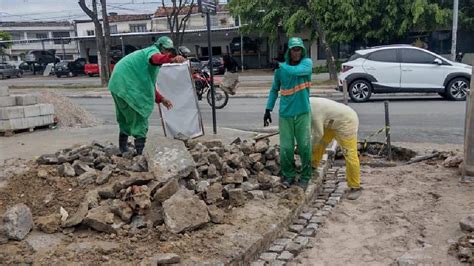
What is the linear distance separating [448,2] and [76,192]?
26816 millimetres

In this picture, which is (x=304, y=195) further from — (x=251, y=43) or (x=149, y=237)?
(x=251, y=43)

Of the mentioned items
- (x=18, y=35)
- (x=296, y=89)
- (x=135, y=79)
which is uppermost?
(x=18, y=35)

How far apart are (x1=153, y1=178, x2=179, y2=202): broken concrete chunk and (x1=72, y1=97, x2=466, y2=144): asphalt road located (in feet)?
16.1

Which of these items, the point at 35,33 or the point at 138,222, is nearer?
the point at 138,222

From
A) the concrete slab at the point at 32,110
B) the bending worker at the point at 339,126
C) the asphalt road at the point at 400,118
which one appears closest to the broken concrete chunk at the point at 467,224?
the bending worker at the point at 339,126

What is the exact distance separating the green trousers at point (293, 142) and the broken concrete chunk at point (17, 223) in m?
2.57

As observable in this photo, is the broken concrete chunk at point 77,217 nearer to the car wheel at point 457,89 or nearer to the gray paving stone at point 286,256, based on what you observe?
the gray paving stone at point 286,256

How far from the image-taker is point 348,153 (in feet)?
17.2

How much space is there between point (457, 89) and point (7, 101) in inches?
446

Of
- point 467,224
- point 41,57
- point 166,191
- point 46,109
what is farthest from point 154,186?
point 41,57

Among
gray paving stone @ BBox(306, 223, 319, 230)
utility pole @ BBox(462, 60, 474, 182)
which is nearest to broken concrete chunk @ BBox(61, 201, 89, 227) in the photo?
gray paving stone @ BBox(306, 223, 319, 230)

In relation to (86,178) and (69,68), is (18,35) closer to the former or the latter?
(69,68)

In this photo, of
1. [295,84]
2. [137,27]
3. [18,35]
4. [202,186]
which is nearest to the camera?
[202,186]

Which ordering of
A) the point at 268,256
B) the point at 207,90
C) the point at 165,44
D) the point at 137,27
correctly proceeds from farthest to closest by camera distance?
the point at 137,27
the point at 207,90
the point at 165,44
the point at 268,256
